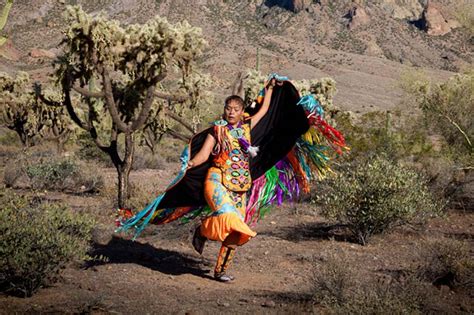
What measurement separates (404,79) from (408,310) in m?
12.8

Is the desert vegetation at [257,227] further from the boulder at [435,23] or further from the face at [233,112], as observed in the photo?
the boulder at [435,23]

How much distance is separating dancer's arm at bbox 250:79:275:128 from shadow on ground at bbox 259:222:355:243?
302 centimetres

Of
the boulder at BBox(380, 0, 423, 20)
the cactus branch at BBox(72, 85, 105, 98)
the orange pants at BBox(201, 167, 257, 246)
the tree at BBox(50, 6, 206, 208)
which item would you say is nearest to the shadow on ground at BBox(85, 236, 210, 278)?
the orange pants at BBox(201, 167, 257, 246)

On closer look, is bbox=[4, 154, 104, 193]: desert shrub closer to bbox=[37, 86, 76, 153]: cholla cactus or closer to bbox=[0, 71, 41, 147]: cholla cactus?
bbox=[0, 71, 41, 147]: cholla cactus

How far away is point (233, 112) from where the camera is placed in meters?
6.58

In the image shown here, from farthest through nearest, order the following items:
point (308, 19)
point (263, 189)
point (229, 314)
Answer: point (308, 19) → point (263, 189) → point (229, 314)

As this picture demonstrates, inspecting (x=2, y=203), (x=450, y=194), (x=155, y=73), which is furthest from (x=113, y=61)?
(x=450, y=194)

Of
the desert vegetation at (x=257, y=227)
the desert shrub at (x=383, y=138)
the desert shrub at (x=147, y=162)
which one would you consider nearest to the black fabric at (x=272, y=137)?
the desert vegetation at (x=257, y=227)

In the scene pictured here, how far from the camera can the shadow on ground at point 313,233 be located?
9.54 metres

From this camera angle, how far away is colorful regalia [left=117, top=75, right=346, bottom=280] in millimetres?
6441

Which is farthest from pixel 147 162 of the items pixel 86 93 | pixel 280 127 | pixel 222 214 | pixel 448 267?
pixel 448 267

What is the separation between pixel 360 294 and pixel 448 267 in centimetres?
189

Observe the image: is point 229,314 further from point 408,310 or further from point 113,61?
point 113,61

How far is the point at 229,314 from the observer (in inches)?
208
